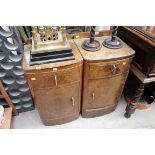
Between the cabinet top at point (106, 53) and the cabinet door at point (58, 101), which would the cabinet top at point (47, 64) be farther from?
the cabinet door at point (58, 101)

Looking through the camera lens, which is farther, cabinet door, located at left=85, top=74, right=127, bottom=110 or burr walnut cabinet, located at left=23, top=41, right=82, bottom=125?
cabinet door, located at left=85, top=74, right=127, bottom=110

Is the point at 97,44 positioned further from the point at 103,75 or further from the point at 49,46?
the point at 49,46

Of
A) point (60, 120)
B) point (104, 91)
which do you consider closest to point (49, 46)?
point (104, 91)

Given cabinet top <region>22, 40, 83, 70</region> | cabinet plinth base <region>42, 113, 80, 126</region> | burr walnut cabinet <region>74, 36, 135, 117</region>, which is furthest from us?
cabinet plinth base <region>42, 113, 80, 126</region>

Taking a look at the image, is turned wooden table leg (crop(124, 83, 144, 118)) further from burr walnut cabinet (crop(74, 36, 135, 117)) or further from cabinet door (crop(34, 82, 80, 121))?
cabinet door (crop(34, 82, 80, 121))

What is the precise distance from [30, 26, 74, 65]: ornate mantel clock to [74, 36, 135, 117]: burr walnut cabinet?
→ 140 millimetres

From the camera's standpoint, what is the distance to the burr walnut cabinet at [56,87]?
99 centimetres

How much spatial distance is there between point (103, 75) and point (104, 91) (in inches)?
7.7

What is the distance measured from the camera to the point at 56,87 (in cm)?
110

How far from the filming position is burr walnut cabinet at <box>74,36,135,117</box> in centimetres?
107

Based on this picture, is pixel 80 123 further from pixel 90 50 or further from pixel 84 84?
pixel 90 50

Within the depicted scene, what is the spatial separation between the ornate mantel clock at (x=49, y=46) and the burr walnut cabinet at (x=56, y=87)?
0.13 feet

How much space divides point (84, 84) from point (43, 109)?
0.38 metres

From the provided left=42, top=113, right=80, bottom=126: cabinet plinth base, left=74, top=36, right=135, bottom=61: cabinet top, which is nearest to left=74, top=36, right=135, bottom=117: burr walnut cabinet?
left=74, top=36, right=135, bottom=61: cabinet top
